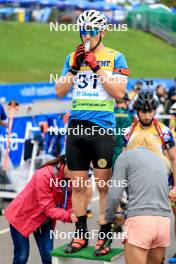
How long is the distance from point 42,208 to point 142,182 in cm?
137

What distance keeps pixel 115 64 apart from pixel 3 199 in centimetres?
739

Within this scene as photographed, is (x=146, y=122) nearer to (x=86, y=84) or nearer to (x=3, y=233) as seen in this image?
(x=86, y=84)

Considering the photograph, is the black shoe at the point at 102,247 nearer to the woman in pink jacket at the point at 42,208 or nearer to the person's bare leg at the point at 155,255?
the woman in pink jacket at the point at 42,208

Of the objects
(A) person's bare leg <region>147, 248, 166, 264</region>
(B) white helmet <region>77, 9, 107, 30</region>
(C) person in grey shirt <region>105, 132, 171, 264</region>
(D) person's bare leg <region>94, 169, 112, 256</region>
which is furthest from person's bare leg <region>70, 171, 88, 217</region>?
(B) white helmet <region>77, 9, 107, 30</region>

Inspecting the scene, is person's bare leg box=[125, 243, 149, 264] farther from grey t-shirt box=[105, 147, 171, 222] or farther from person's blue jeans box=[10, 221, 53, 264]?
person's blue jeans box=[10, 221, 53, 264]

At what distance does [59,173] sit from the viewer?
23.7 ft

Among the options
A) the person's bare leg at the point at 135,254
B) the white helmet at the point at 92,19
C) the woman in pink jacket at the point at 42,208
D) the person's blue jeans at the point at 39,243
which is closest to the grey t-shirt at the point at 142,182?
the person's bare leg at the point at 135,254

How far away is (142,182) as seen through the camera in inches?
242

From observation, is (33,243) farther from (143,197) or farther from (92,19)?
(143,197)

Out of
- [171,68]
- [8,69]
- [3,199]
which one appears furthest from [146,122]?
[171,68]

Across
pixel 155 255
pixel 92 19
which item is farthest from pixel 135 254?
pixel 92 19

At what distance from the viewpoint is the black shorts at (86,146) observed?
23.4 feet

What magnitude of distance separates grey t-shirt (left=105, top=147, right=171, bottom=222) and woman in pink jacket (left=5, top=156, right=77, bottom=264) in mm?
1060

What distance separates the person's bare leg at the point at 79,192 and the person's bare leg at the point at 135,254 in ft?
3.83
